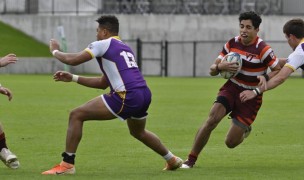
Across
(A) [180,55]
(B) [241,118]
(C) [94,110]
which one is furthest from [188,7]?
(C) [94,110]

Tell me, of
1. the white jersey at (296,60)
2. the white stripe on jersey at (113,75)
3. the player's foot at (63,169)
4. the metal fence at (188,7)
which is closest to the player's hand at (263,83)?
the white jersey at (296,60)

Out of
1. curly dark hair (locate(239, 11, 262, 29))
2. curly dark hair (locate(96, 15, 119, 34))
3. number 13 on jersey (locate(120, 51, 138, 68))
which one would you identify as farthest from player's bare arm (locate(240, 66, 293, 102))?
curly dark hair (locate(96, 15, 119, 34))

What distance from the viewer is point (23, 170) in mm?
12703

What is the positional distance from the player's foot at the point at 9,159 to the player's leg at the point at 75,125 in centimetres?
71

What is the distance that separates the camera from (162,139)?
17391 millimetres

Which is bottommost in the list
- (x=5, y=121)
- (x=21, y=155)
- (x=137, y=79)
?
(x=5, y=121)

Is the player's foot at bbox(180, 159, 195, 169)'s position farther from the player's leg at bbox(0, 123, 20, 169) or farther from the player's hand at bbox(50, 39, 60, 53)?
the player's hand at bbox(50, 39, 60, 53)

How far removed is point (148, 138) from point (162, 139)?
4669 mm

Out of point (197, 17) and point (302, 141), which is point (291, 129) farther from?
point (197, 17)

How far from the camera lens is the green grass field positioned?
41.5 ft

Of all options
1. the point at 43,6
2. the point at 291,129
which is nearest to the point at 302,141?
the point at 291,129

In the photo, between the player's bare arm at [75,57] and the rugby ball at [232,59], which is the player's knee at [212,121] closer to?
the rugby ball at [232,59]

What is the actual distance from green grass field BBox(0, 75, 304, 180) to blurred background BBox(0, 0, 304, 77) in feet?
71.4

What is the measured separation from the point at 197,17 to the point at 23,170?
1556 inches
